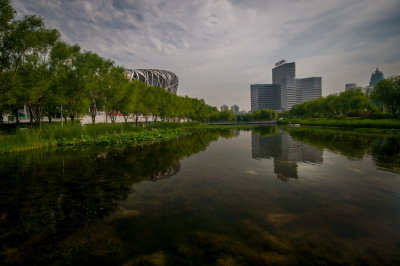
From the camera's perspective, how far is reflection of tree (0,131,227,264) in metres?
4.55

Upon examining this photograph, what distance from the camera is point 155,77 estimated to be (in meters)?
130

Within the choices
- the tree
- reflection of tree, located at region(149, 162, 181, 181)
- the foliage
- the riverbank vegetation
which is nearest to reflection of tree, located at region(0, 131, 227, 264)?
reflection of tree, located at region(149, 162, 181, 181)

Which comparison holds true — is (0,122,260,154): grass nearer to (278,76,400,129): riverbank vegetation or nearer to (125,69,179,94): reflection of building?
(278,76,400,129): riverbank vegetation

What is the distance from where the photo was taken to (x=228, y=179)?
30.4ft

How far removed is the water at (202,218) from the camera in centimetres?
394

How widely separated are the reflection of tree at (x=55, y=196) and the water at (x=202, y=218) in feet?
0.12

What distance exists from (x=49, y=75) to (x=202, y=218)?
30732 millimetres

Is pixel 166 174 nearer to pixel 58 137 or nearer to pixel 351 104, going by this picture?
pixel 58 137

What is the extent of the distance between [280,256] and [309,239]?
1.07 m

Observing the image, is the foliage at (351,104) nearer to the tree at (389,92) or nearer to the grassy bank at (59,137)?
the tree at (389,92)

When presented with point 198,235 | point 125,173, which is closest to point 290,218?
point 198,235

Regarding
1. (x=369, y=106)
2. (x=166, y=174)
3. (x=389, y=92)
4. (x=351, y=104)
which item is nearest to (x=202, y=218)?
(x=166, y=174)

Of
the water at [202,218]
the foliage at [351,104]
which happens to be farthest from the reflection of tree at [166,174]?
the foliage at [351,104]

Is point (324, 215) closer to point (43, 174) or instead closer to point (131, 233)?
point (131, 233)
